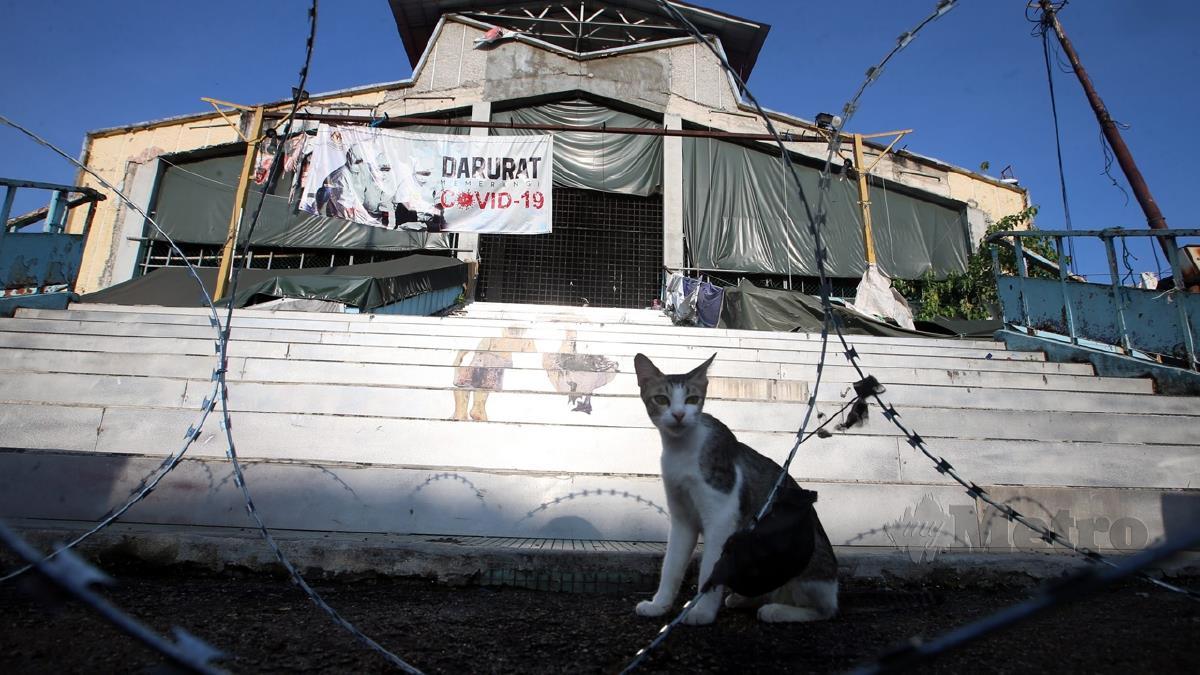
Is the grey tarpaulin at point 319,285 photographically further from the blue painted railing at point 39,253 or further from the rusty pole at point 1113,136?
the rusty pole at point 1113,136

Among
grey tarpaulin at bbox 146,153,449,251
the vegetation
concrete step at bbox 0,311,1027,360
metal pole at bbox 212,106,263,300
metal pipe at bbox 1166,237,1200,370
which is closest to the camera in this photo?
metal pipe at bbox 1166,237,1200,370

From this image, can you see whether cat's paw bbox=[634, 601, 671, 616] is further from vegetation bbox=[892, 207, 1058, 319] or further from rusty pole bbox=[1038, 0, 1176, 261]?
rusty pole bbox=[1038, 0, 1176, 261]

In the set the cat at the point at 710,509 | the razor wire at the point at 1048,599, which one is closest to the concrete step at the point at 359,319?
the cat at the point at 710,509

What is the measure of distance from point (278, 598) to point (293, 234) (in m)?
12.0

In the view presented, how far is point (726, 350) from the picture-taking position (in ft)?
20.3

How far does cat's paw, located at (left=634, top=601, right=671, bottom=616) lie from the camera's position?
7.43 ft

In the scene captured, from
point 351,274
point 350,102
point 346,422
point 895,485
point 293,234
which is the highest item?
point 350,102

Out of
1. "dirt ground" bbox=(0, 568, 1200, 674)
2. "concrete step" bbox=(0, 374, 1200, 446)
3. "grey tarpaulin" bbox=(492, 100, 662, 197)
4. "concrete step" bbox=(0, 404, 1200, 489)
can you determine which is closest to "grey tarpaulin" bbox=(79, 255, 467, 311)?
"grey tarpaulin" bbox=(492, 100, 662, 197)

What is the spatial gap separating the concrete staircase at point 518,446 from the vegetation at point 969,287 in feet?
23.7

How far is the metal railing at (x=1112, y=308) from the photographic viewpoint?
5.51 m

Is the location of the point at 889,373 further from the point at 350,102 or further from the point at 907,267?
the point at 350,102

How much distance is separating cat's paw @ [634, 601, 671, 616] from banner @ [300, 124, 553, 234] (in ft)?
28.6

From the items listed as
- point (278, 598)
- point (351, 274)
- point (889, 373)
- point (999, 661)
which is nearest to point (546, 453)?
point (278, 598)

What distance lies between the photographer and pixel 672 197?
1319 cm
